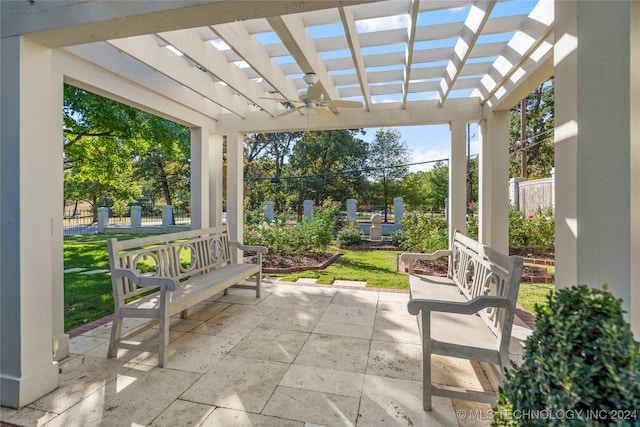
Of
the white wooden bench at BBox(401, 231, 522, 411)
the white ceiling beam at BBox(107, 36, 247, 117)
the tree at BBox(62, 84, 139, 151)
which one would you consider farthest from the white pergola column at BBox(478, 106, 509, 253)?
the tree at BBox(62, 84, 139, 151)

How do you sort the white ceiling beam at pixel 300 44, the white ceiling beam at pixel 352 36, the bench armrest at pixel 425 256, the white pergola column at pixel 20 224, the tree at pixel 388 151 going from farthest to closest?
the tree at pixel 388 151 < the bench armrest at pixel 425 256 < the white ceiling beam at pixel 300 44 < the white ceiling beam at pixel 352 36 < the white pergola column at pixel 20 224

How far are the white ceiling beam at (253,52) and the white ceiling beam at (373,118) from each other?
852mm

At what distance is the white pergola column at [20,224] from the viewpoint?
2133 millimetres

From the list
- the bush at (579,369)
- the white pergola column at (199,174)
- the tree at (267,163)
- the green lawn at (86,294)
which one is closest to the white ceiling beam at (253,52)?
the white pergola column at (199,174)

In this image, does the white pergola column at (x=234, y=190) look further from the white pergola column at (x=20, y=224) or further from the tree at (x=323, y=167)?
the tree at (x=323, y=167)

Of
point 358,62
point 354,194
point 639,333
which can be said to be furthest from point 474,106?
point 354,194

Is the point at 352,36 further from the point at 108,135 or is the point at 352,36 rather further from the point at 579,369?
the point at 108,135

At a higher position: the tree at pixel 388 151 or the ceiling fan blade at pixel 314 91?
the tree at pixel 388 151

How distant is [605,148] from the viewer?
148cm

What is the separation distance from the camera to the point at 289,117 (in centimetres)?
530

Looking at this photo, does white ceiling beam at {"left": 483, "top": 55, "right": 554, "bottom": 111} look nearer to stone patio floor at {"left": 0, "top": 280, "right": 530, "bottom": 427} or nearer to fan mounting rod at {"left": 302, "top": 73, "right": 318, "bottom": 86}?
fan mounting rod at {"left": 302, "top": 73, "right": 318, "bottom": 86}

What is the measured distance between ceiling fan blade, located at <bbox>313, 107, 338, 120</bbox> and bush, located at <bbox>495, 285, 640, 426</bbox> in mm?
3892

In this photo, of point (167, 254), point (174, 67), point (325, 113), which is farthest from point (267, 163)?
point (167, 254)

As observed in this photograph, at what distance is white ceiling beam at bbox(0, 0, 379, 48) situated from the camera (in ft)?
6.22
